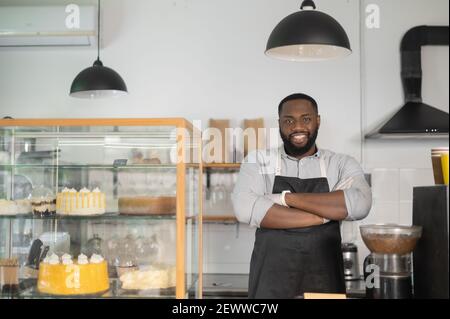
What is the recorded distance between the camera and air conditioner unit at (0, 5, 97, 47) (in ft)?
4.59

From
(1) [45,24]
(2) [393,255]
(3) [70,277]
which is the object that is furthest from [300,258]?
(1) [45,24]

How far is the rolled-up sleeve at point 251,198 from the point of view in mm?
1244

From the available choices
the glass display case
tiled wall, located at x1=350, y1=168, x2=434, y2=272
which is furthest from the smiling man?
the glass display case

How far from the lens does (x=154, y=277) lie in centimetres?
150

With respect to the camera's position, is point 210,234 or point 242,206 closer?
point 242,206

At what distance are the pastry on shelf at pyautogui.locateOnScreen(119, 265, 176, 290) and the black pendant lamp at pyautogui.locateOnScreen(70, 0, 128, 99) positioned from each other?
487 mm

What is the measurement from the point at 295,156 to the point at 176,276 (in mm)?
476

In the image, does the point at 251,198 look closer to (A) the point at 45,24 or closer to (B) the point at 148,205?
(B) the point at 148,205

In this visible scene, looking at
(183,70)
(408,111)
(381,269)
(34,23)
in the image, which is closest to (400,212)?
(408,111)

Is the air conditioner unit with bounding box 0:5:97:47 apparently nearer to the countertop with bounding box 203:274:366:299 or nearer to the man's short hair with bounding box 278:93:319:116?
the man's short hair with bounding box 278:93:319:116

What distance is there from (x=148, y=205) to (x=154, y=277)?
196mm
